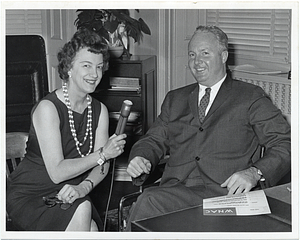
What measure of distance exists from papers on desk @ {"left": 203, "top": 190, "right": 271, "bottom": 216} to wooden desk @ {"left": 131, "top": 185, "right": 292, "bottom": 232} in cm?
2

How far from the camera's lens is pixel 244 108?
2.06 meters

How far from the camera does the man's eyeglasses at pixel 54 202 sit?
5.89 feet

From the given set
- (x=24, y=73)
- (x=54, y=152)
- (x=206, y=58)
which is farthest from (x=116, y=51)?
(x=54, y=152)

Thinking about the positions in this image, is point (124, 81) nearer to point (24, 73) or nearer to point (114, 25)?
point (114, 25)

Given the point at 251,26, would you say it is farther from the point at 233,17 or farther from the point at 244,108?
the point at 244,108

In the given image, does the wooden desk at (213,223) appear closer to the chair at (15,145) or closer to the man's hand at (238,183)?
the man's hand at (238,183)

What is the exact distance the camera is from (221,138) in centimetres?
206

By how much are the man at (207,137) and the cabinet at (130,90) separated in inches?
49.0

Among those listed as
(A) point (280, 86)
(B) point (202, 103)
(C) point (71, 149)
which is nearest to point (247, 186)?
(B) point (202, 103)

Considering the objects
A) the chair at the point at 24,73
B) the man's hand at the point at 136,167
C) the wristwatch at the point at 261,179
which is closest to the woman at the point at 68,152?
the man's hand at the point at 136,167

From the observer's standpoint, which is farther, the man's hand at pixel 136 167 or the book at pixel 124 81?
the book at pixel 124 81

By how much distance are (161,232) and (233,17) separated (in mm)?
2086

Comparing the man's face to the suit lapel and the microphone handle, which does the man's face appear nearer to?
the suit lapel

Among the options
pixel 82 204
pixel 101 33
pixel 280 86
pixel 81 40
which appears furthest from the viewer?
pixel 101 33
